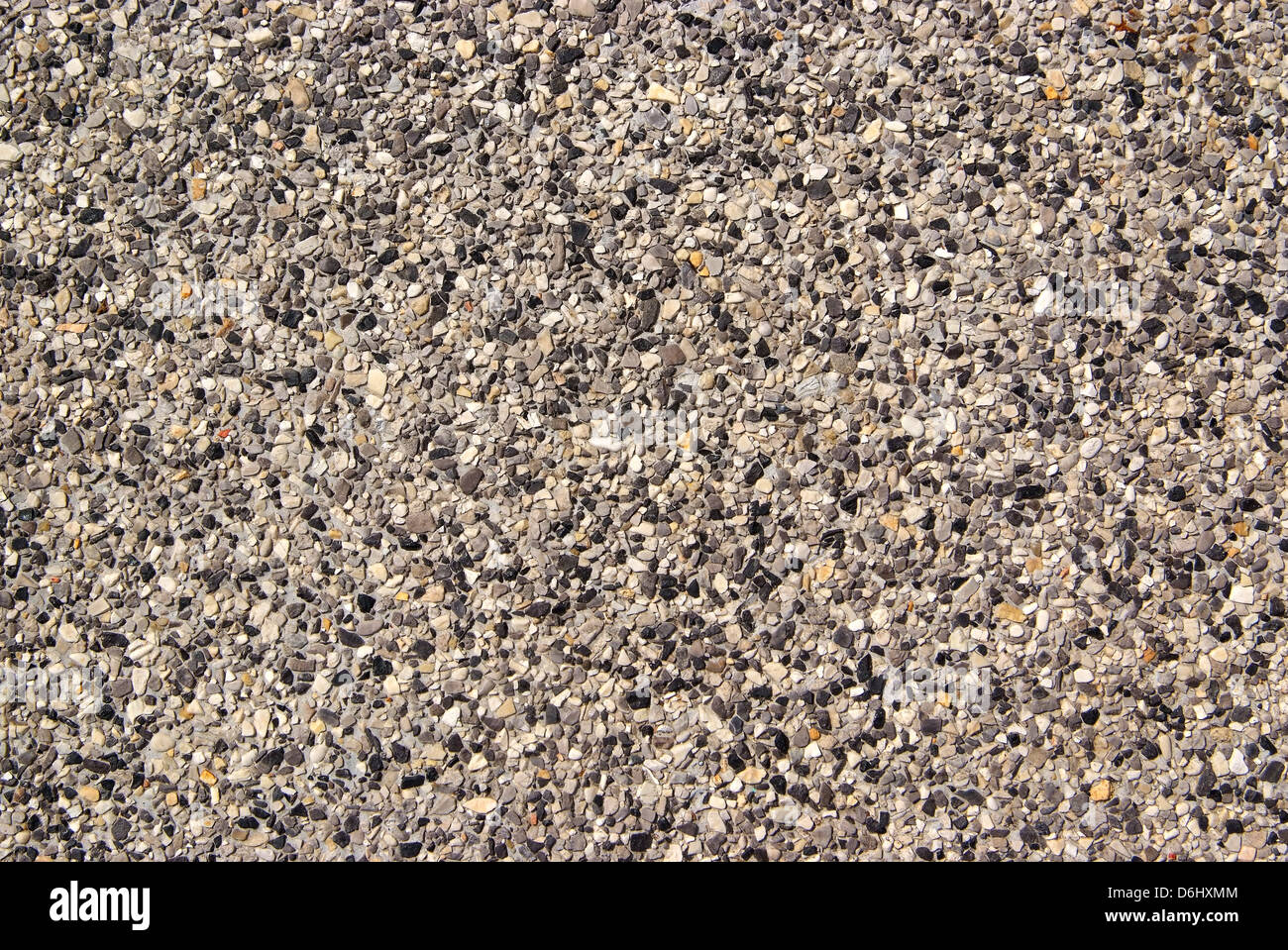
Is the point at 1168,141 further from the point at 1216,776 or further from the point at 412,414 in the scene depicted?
the point at 412,414

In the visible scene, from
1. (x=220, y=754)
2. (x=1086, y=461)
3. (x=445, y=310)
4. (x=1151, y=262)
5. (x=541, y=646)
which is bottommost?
(x=220, y=754)

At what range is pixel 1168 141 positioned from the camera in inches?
87.2

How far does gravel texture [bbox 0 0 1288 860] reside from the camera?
2.11 meters

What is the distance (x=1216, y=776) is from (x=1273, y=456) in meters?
0.78

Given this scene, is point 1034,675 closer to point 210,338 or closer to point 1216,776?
point 1216,776

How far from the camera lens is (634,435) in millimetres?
2143

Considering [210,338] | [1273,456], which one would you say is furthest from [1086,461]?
[210,338]

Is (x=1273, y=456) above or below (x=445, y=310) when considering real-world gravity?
below

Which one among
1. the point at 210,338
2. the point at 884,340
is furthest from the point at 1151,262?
the point at 210,338

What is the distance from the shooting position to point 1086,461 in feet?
7.11

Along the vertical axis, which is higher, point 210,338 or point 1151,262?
point 1151,262

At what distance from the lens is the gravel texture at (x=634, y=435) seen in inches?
83.0

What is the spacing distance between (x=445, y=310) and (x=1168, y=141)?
1.80 m
